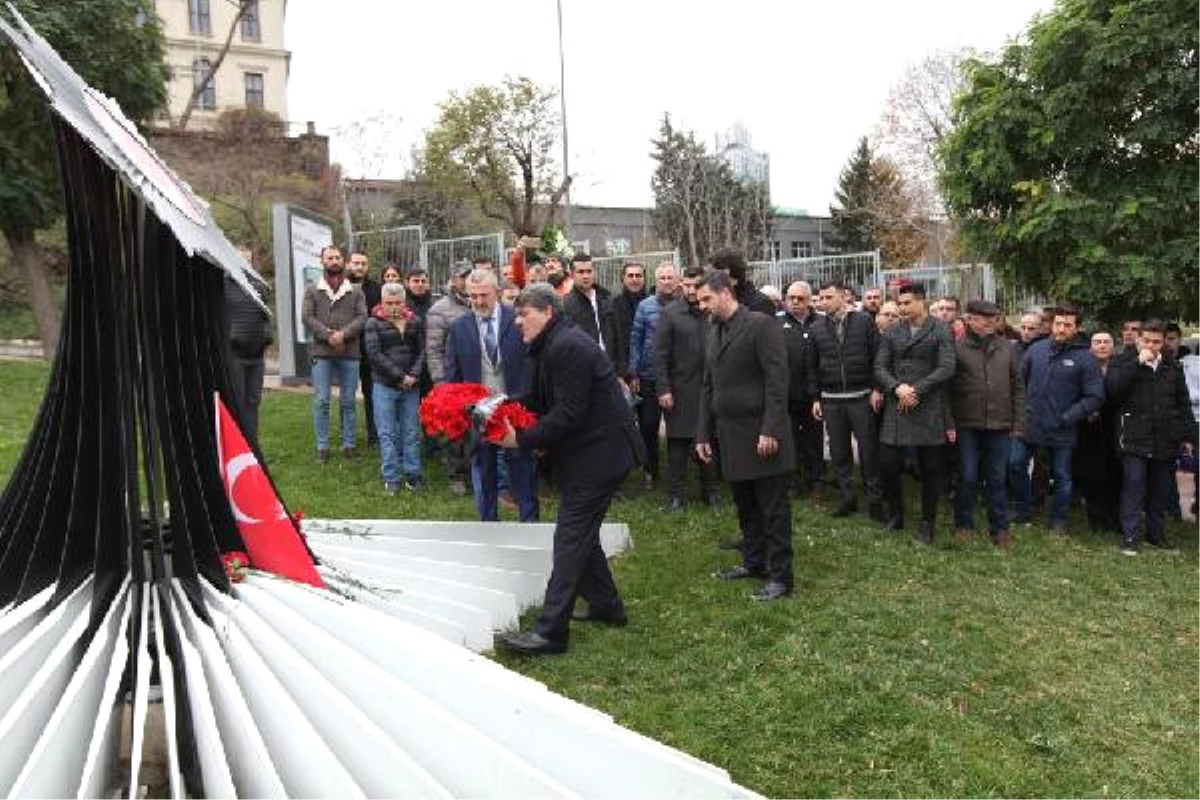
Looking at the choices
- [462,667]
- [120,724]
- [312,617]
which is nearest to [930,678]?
[462,667]

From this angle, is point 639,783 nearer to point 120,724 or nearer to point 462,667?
point 462,667

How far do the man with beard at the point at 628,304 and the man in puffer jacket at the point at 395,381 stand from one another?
181 centimetres

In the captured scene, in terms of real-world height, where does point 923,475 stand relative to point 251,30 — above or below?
below

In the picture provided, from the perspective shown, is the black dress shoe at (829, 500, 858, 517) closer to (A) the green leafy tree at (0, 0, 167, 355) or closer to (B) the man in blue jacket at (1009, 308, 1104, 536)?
(B) the man in blue jacket at (1009, 308, 1104, 536)

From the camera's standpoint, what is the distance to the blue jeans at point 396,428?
367 inches

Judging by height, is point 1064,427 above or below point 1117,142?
below

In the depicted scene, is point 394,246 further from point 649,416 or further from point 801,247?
point 801,247

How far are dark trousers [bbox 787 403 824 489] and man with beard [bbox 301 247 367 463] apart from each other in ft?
13.5

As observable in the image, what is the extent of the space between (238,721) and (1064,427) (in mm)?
7374

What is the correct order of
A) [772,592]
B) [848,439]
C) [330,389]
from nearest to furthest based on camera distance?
[772,592] → [848,439] → [330,389]

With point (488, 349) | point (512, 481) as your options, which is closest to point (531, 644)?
point (512, 481)

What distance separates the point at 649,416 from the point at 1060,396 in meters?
3.54

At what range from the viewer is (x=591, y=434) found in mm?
5883

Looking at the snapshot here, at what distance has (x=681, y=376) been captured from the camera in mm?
9047
